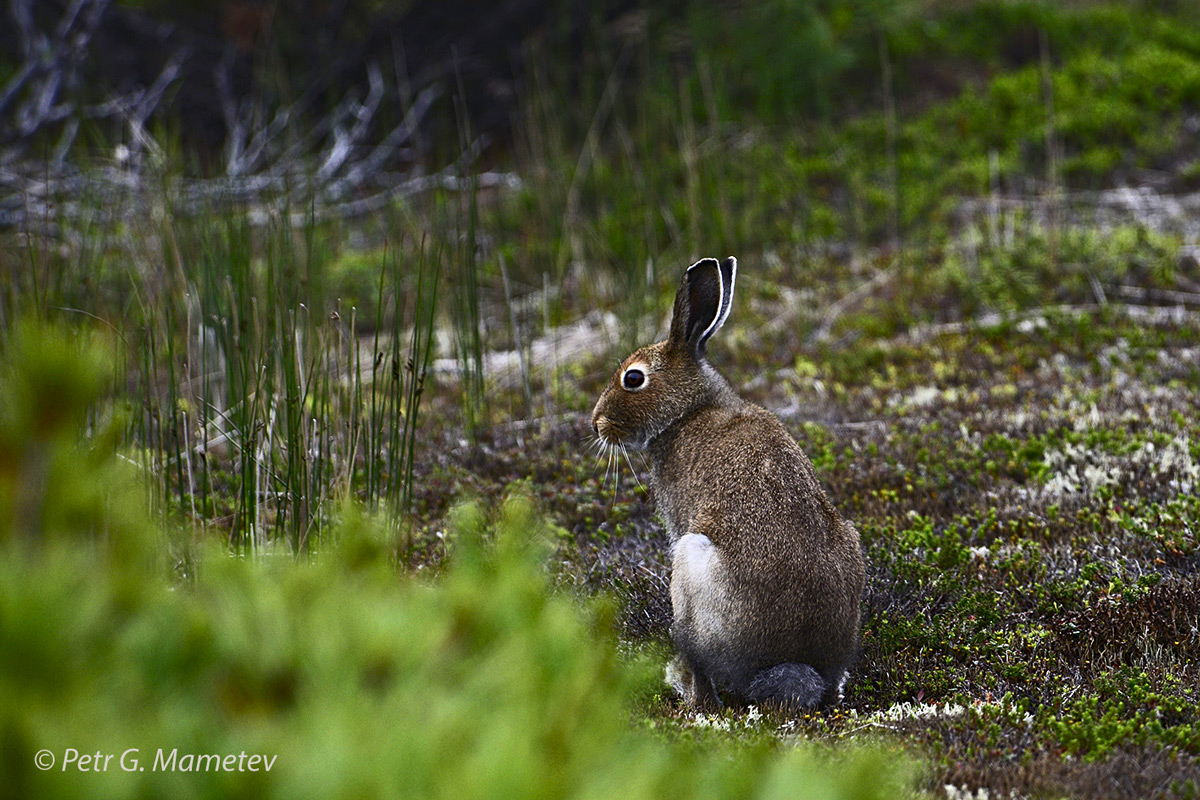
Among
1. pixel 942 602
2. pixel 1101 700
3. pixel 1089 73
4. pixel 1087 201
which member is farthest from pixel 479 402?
pixel 1089 73

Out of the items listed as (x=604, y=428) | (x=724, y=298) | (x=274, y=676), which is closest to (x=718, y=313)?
(x=724, y=298)

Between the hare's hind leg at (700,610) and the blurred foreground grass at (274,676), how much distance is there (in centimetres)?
204

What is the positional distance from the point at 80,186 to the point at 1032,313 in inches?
338

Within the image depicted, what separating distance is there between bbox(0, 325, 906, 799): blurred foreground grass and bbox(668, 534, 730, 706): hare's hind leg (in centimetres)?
204

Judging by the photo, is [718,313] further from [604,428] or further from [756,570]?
[756,570]

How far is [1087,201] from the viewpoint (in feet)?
36.9

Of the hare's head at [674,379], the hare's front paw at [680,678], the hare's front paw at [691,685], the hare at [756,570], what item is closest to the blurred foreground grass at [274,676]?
the hare at [756,570]

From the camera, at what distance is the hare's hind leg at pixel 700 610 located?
384 centimetres

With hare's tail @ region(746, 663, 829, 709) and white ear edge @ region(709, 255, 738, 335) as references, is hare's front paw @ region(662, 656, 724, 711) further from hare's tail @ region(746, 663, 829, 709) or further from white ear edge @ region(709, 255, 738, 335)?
white ear edge @ region(709, 255, 738, 335)

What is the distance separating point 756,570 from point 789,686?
1.46ft

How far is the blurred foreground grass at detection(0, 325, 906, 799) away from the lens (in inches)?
50.1

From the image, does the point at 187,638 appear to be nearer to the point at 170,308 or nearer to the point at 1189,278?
the point at 170,308

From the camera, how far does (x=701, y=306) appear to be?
452 cm

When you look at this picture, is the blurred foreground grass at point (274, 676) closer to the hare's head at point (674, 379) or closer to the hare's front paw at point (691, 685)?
the hare's front paw at point (691, 685)
